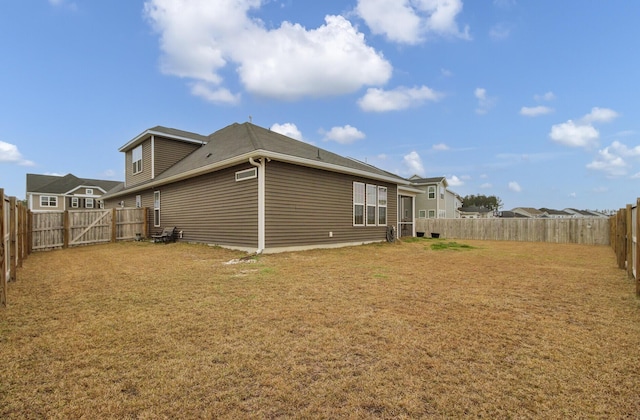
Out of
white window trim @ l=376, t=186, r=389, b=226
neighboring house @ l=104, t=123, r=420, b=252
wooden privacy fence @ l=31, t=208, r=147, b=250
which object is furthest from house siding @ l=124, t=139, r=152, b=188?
white window trim @ l=376, t=186, r=389, b=226

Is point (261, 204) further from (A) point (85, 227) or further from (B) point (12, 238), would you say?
(A) point (85, 227)

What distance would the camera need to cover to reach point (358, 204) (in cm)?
1242

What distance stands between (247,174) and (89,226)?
28.6 ft

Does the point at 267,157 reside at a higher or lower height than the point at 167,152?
lower

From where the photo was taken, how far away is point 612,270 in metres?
6.98

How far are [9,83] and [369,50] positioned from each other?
14.1 metres

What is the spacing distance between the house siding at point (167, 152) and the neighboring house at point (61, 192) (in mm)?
25431

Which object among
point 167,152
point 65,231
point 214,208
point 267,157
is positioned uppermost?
point 167,152

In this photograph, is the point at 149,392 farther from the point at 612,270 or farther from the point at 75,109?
the point at 75,109

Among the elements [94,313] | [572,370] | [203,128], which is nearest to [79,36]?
[203,128]

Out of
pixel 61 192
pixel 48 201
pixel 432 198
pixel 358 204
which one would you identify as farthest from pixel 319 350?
pixel 48 201

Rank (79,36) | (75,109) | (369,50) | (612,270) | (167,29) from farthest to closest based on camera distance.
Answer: (75,109) < (369,50) < (79,36) < (167,29) < (612,270)

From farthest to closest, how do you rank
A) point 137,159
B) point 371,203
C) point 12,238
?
point 137,159, point 371,203, point 12,238

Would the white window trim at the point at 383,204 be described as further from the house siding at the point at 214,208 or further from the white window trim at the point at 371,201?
the house siding at the point at 214,208
